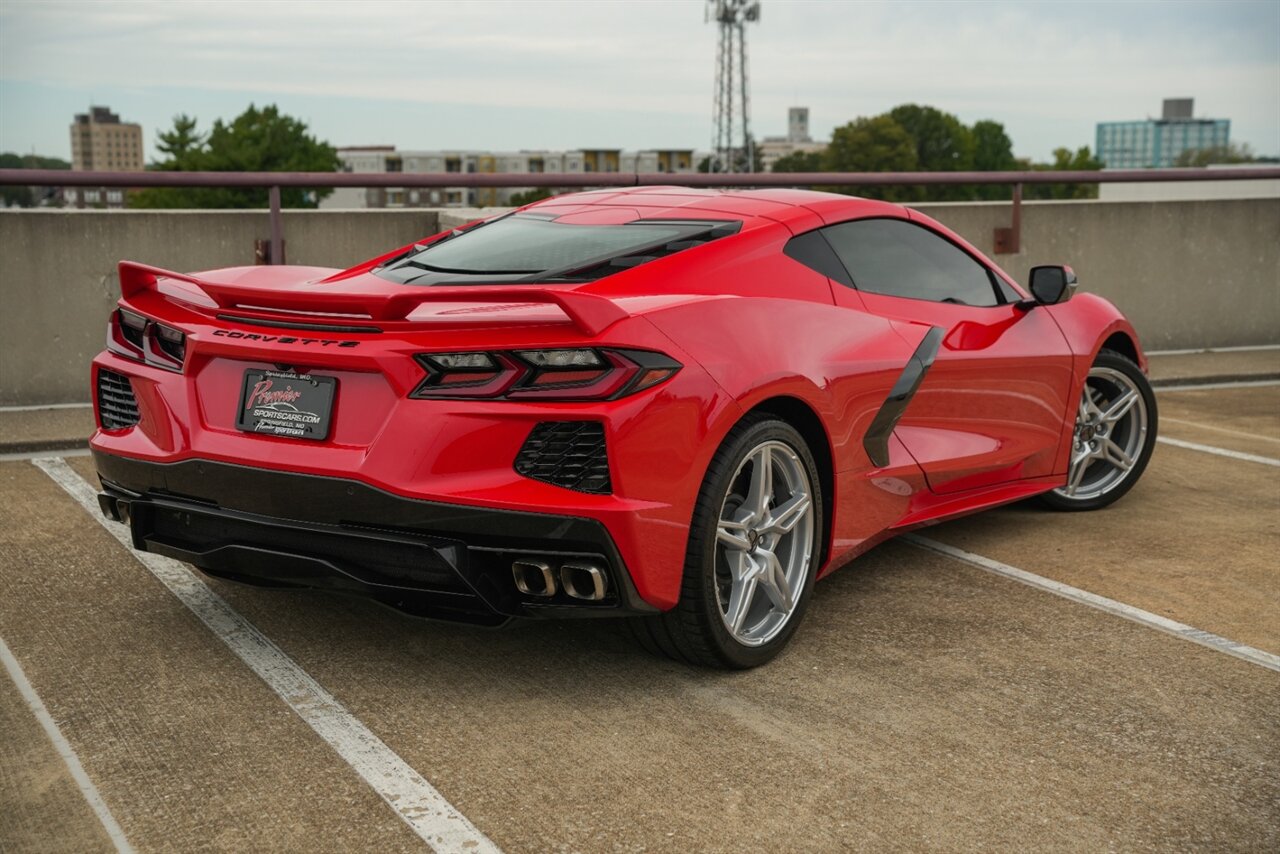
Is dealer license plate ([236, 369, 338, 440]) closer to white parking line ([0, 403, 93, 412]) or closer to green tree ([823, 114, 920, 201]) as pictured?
white parking line ([0, 403, 93, 412])

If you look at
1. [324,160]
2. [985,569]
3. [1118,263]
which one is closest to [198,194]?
[324,160]

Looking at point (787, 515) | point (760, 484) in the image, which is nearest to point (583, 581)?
point (760, 484)

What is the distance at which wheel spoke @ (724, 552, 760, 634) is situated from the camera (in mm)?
4199

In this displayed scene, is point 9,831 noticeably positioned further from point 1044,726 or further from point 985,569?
point 985,569

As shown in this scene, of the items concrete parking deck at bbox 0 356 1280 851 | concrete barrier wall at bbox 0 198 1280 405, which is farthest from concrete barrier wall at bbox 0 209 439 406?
concrete parking deck at bbox 0 356 1280 851

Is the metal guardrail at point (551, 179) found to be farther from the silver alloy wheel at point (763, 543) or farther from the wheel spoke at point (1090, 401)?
the silver alloy wheel at point (763, 543)

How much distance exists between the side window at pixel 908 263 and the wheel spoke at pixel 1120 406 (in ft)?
3.56

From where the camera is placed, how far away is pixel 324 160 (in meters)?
96.9

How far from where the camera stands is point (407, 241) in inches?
377

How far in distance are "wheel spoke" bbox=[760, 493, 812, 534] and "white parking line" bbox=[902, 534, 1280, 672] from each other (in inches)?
49.6

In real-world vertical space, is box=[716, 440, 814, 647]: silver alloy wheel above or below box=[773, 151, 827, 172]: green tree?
below

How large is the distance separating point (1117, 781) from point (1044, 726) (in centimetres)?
37

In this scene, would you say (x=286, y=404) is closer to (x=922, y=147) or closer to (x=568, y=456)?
(x=568, y=456)

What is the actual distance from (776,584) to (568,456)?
0.97m
